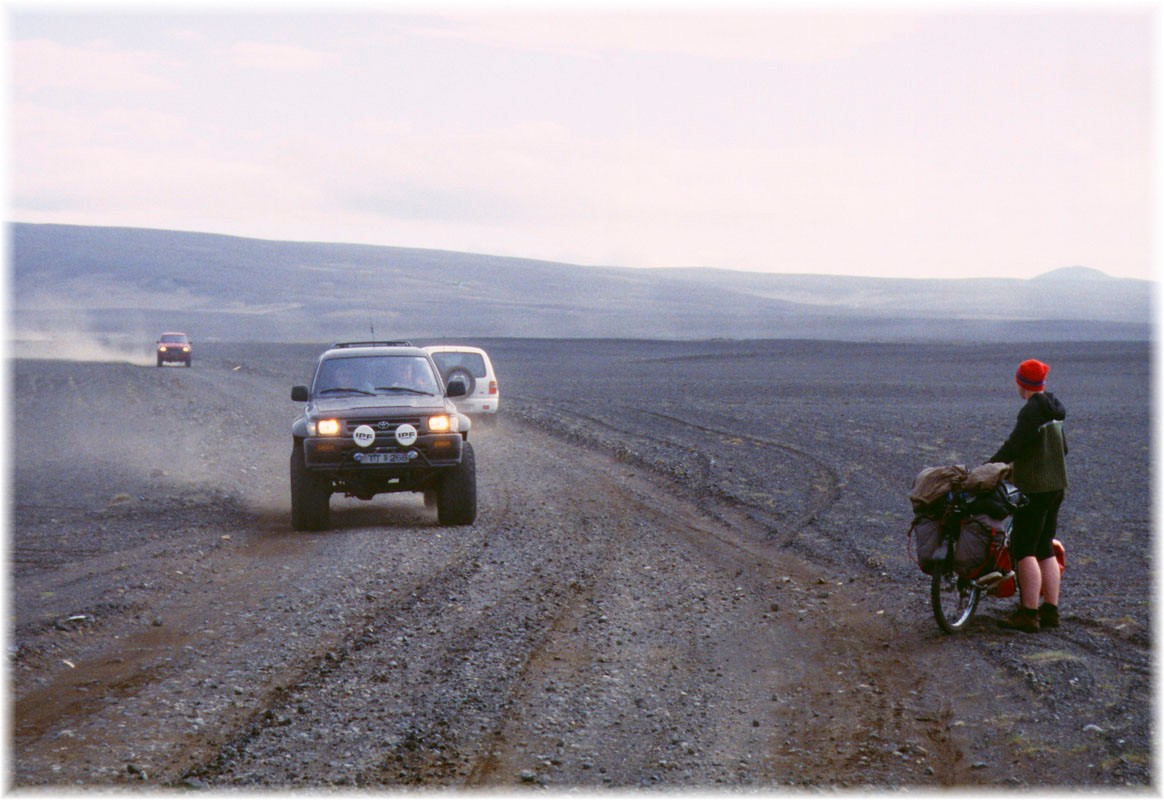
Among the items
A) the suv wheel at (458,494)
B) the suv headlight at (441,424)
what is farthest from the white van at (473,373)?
the suv headlight at (441,424)

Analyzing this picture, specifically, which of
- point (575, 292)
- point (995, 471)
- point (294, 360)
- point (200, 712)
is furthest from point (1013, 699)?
point (575, 292)

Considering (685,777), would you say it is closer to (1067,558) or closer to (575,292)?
(1067,558)

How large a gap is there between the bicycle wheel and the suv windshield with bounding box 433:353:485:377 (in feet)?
Result: 51.4

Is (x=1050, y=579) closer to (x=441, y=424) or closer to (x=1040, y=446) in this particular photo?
(x=1040, y=446)

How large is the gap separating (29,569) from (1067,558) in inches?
403

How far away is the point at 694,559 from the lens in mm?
11820

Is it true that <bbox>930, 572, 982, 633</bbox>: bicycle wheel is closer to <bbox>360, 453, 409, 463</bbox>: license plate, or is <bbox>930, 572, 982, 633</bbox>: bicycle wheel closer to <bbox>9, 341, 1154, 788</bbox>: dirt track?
<bbox>9, 341, 1154, 788</bbox>: dirt track

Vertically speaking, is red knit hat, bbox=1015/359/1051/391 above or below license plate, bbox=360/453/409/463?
above

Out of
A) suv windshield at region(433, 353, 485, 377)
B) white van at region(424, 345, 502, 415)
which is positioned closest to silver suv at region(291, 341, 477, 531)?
white van at region(424, 345, 502, 415)

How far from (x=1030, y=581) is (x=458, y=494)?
6449 mm

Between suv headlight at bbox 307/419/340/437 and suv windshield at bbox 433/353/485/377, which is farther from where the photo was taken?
suv windshield at bbox 433/353/485/377

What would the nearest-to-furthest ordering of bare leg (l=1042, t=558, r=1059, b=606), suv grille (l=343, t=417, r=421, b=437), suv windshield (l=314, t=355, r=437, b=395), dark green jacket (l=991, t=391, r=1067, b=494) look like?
dark green jacket (l=991, t=391, r=1067, b=494) < bare leg (l=1042, t=558, r=1059, b=606) < suv grille (l=343, t=417, r=421, b=437) < suv windshield (l=314, t=355, r=437, b=395)

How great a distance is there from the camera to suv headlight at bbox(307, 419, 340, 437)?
12.8 m

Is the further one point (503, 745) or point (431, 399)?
point (431, 399)
